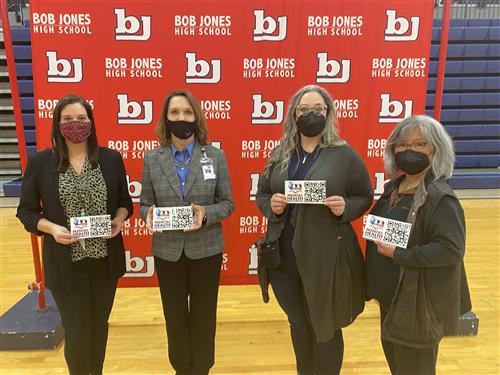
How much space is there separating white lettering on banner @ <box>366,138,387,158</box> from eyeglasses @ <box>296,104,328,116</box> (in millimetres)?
1432

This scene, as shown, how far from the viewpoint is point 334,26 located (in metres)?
2.93

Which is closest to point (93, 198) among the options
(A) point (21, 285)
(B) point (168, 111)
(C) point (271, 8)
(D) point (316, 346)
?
(B) point (168, 111)

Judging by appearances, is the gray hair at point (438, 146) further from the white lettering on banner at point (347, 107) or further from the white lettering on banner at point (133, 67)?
the white lettering on banner at point (133, 67)

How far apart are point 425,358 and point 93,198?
1.53 m

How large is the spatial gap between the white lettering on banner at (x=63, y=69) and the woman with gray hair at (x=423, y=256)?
7.47 ft

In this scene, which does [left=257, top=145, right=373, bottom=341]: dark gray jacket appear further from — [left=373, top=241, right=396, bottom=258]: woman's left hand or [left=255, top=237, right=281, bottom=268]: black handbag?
[left=373, top=241, right=396, bottom=258]: woman's left hand

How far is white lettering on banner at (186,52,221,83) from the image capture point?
2.93 m

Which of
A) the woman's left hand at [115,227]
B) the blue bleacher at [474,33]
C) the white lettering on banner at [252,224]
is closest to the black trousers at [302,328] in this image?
the woman's left hand at [115,227]

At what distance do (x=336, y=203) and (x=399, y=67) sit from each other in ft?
5.73

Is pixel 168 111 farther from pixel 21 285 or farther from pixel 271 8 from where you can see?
pixel 21 285

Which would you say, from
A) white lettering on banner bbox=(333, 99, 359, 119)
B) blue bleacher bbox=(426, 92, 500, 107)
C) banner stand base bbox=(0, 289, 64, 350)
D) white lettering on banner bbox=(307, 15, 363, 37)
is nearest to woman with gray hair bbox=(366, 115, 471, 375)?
white lettering on banner bbox=(333, 99, 359, 119)

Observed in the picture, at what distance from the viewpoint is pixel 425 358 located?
153 cm

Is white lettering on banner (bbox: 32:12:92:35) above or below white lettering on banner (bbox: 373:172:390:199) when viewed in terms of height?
above

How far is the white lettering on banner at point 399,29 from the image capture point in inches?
115
